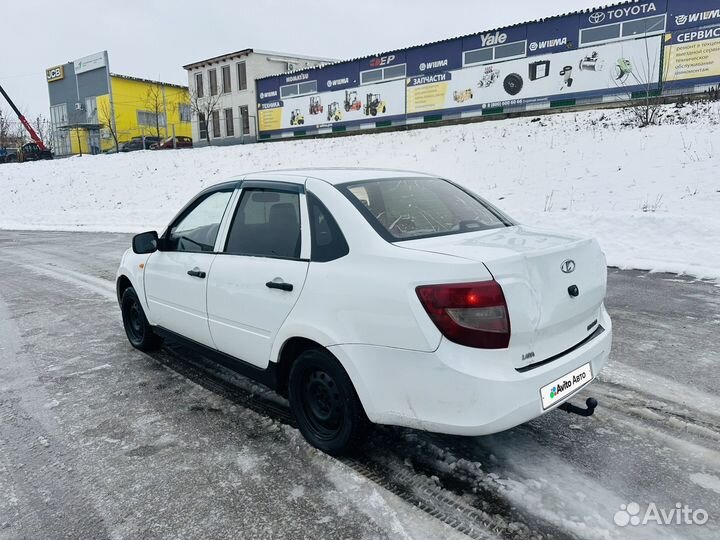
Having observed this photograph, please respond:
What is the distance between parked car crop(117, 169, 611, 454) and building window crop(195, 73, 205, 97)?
43.2 meters

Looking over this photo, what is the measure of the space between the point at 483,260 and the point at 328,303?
2.83ft

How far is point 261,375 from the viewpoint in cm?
342

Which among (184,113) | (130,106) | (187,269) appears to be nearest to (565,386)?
(187,269)

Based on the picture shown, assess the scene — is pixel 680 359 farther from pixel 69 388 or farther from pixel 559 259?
pixel 69 388

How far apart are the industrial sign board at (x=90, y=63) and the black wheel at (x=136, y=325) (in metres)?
55.1

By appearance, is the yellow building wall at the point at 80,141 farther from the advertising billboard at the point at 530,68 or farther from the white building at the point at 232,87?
the advertising billboard at the point at 530,68

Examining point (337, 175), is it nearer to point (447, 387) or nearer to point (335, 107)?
point (447, 387)

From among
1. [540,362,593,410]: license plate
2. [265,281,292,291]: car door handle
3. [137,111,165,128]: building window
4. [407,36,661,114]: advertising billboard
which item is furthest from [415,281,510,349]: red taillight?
[137,111,165,128]: building window

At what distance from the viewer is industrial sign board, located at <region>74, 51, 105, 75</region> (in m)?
52.2

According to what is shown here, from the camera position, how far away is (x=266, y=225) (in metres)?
3.47

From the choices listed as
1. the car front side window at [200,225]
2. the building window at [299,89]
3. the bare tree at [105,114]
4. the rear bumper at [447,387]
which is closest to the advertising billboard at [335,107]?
the building window at [299,89]

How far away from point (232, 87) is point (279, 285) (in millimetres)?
40327

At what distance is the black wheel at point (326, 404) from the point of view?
287cm

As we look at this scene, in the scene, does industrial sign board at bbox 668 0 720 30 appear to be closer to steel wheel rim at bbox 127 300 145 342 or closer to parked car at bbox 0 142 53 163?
steel wheel rim at bbox 127 300 145 342
